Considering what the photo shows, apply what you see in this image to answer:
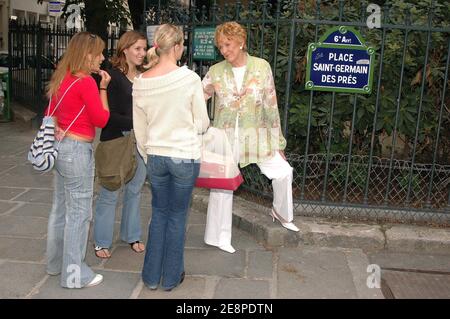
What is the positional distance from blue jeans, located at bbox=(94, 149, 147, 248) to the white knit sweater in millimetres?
860

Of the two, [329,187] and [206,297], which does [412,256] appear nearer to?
[329,187]

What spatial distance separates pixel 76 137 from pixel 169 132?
65cm

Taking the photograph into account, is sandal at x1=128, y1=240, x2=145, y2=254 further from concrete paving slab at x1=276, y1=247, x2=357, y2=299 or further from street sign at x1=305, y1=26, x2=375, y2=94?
street sign at x1=305, y1=26, x2=375, y2=94

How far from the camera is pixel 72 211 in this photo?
366 centimetres

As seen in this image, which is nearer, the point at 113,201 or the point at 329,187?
the point at 113,201

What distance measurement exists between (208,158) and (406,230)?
7.01 ft

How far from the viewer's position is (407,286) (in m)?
4.09

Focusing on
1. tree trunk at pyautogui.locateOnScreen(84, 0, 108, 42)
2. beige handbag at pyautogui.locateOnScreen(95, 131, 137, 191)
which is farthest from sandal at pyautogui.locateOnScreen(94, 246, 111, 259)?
tree trunk at pyautogui.locateOnScreen(84, 0, 108, 42)

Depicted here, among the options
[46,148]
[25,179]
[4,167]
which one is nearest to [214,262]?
[46,148]

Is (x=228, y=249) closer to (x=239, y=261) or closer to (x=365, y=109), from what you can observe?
(x=239, y=261)

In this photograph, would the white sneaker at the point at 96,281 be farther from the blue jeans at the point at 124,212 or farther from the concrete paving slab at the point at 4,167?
the concrete paving slab at the point at 4,167

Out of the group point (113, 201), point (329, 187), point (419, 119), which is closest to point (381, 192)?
point (329, 187)

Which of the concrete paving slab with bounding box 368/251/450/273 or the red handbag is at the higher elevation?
the red handbag

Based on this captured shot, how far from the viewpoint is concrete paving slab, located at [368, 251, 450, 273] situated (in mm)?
4480
